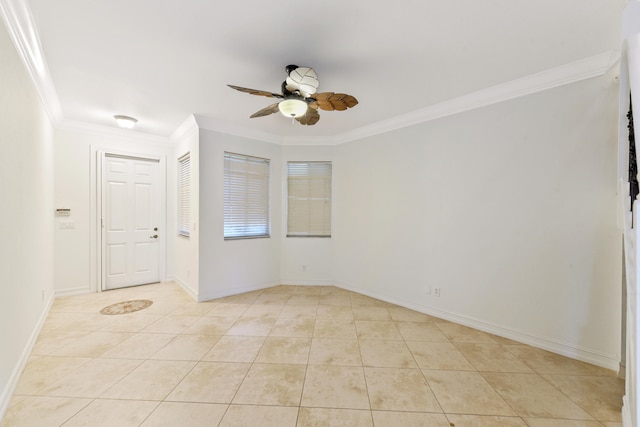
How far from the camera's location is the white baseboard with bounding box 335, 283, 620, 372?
7.31ft

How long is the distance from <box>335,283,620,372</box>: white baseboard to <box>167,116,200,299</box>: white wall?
3051 millimetres

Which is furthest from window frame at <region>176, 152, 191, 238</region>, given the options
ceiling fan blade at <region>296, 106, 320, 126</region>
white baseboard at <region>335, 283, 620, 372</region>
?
white baseboard at <region>335, 283, 620, 372</region>

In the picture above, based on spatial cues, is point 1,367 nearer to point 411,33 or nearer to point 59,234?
point 59,234

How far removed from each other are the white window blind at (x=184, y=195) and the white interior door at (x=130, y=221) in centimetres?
43

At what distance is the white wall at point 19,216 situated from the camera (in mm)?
1778

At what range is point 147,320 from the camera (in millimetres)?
3133

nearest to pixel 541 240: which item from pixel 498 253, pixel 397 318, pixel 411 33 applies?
pixel 498 253

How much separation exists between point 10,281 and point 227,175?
252 cm

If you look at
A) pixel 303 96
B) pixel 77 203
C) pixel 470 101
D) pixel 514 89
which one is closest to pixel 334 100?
pixel 303 96

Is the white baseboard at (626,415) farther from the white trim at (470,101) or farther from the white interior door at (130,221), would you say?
the white interior door at (130,221)

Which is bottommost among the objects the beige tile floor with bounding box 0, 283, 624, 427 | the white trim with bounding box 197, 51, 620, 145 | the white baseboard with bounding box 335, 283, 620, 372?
the beige tile floor with bounding box 0, 283, 624, 427

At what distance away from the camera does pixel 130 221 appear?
4.45 metres

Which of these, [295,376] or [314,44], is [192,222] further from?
[314,44]

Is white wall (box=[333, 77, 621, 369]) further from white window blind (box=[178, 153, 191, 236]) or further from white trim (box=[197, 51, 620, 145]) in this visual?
white window blind (box=[178, 153, 191, 236])
